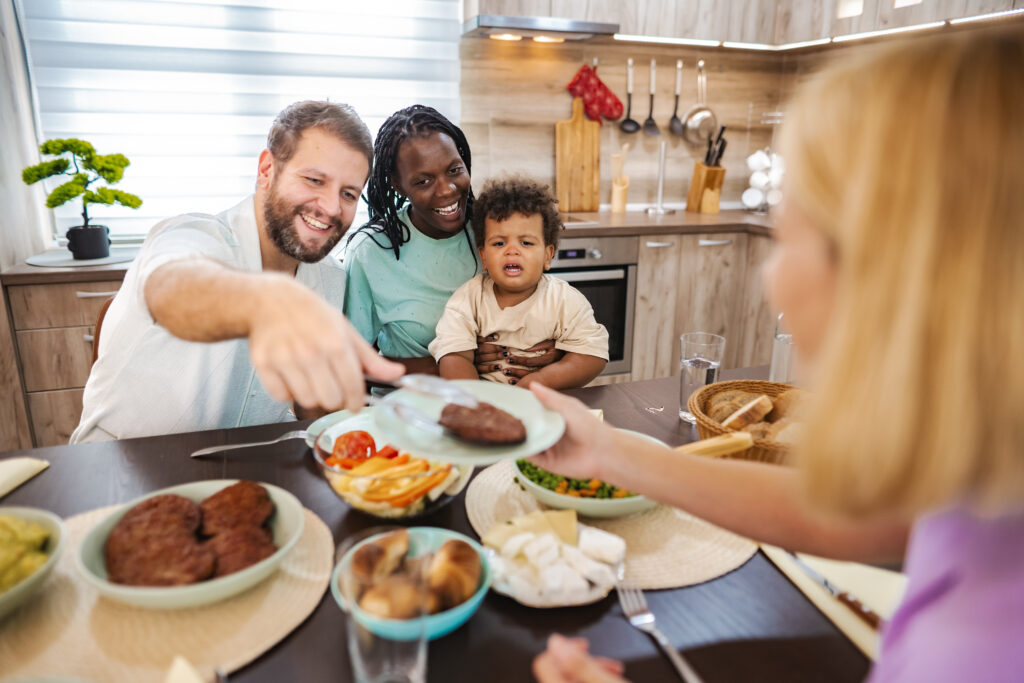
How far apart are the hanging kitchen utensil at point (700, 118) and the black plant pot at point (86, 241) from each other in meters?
3.07

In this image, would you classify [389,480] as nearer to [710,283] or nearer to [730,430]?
[730,430]

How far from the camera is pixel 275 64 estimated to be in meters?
3.00

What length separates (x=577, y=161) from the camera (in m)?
3.56

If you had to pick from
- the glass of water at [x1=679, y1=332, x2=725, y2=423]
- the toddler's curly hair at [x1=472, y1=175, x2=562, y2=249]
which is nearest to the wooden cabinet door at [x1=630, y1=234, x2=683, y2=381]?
the toddler's curly hair at [x1=472, y1=175, x2=562, y2=249]

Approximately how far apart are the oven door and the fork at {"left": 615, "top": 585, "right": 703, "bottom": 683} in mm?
2283

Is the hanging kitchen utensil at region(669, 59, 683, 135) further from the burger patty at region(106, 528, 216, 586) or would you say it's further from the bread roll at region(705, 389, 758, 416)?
the burger patty at region(106, 528, 216, 586)

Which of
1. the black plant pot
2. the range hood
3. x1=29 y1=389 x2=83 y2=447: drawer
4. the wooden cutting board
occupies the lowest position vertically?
x1=29 y1=389 x2=83 y2=447: drawer

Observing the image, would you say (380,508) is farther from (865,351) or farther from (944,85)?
(944,85)

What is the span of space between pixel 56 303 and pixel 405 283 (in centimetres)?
144

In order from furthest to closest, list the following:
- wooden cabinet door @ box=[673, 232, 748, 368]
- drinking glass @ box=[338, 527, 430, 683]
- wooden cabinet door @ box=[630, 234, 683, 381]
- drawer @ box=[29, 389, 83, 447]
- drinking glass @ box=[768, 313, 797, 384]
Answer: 1. wooden cabinet door @ box=[673, 232, 748, 368]
2. wooden cabinet door @ box=[630, 234, 683, 381]
3. drawer @ box=[29, 389, 83, 447]
4. drinking glass @ box=[768, 313, 797, 384]
5. drinking glass @ box=[338, 527, 430, 683]

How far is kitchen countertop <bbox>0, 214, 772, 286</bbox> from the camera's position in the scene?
2.37 metres

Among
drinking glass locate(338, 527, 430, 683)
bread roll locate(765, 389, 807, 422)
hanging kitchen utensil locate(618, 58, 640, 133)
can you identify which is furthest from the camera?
hanging kitchen utensil locate(618, 58, 640, 133)

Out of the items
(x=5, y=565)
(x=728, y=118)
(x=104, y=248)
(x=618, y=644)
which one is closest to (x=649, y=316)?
(x=728, y=118)

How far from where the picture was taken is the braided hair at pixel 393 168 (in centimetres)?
195
